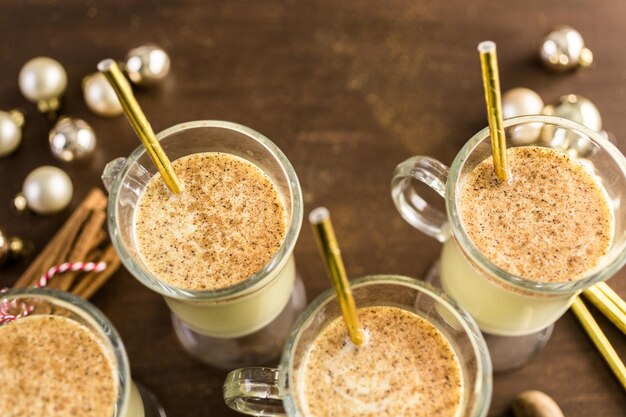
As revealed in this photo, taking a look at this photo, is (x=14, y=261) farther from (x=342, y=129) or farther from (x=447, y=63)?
(x=447, y=63)

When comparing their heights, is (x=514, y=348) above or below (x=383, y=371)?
below

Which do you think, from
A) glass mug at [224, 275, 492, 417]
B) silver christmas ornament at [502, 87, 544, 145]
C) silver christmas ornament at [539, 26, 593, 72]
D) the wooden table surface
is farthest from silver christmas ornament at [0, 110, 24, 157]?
silver christmas ornament at [539, 26, 593, 72]

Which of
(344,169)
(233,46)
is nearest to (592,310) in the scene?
(344,169)

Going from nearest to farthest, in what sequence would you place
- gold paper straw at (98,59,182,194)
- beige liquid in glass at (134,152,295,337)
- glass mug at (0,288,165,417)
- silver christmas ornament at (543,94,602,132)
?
1. gold paper straw at (98,59,182,194)
2. glass mug at (0,288,165,417)
3. beige liquid in glass at (134,152,295,337)
4. silver christmas ornament at (543,94,602,132)

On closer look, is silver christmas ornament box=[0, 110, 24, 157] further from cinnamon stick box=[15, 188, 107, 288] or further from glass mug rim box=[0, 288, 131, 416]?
glass mug rim box=[0, 288, 131, 416]

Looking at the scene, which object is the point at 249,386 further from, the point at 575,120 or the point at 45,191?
the point at 575,120

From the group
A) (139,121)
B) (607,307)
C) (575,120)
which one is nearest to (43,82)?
(139,121)
